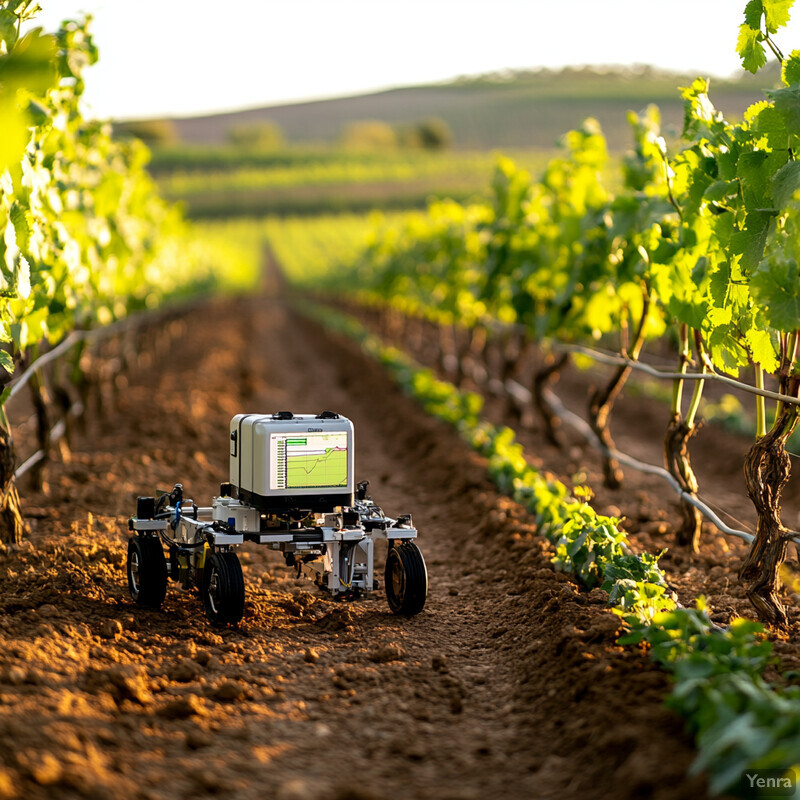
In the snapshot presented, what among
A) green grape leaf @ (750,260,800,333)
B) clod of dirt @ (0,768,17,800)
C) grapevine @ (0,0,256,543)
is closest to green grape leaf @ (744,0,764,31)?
green grape leaf @ (750,260,800,333)

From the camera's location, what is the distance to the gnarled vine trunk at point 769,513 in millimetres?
5789

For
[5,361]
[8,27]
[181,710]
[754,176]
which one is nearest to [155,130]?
[8,27]

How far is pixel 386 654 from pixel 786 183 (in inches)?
125

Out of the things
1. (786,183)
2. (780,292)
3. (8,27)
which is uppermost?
(8,27)

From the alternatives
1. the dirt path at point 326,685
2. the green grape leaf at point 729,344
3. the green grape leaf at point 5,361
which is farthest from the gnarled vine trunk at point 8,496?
the green grape leaf at point 729,344

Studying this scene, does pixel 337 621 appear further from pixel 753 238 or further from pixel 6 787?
pixel 753 238

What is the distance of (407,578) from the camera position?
237 inches

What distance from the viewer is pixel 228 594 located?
5699 millimetres

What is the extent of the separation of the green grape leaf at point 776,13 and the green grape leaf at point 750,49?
0.10 m

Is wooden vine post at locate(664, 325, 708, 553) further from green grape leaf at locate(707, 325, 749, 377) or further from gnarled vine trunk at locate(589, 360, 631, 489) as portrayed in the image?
gnarled vine trunk at locate(589, 360, 631, 489)

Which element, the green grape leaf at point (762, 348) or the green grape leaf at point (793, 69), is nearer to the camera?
the green grape leaf at point (793, 69)

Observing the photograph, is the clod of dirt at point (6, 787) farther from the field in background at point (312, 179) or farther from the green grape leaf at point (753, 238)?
the field in background at point (312, 179)

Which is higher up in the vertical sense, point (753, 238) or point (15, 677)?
point (753, 238)

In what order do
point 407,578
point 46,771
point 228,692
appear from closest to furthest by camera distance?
point 46,771
point 228,692
point 407,578
